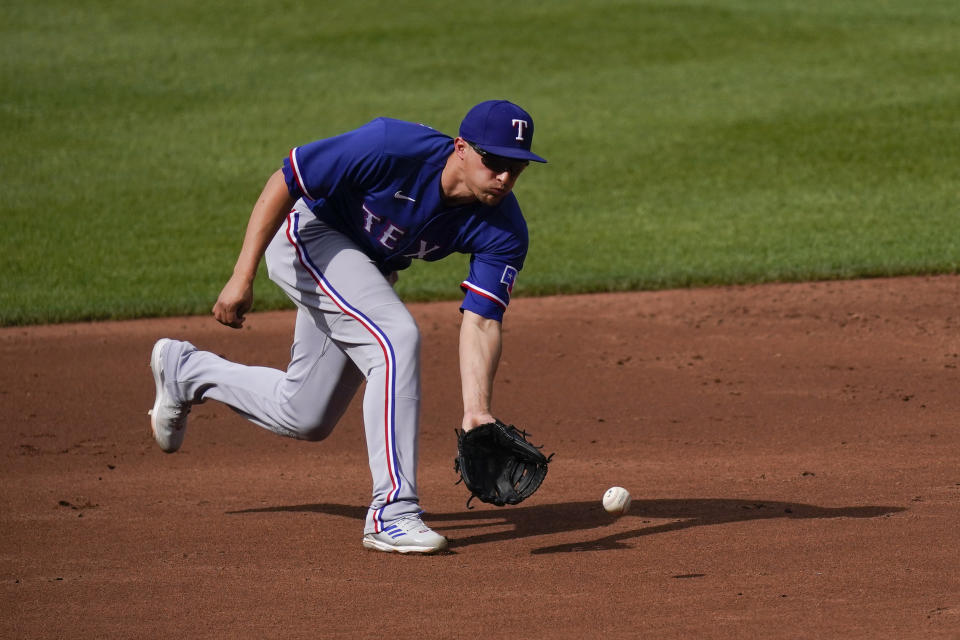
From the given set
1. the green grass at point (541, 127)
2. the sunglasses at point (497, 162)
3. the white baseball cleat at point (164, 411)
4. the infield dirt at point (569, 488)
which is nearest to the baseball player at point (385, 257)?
the sunglasses at point (497, 162)

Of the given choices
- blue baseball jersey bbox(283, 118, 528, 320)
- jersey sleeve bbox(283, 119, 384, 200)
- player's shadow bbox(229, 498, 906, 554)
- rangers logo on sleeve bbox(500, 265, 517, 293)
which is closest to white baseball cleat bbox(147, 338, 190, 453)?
player's shadow bbox(229, 498, 906, 554)

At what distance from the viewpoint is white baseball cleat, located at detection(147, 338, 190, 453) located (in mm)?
5562

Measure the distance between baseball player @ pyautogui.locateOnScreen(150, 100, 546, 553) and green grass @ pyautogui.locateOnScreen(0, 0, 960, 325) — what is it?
4.46m

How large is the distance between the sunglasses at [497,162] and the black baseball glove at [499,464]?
896 millimetres

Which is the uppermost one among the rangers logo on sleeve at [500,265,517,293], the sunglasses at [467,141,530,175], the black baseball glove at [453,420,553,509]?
the sunglasses at [467,141,530,175]

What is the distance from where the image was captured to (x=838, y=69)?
53.5 ft

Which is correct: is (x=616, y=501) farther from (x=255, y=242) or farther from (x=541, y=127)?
(x=541, y=127)

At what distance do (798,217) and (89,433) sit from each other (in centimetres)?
685

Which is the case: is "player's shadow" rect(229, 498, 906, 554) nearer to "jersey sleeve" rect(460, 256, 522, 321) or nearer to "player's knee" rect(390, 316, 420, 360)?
"player's knee" rect(390, 316, 420, 360)

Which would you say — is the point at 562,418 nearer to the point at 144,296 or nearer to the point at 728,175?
the point at 144,296

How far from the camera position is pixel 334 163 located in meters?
4.70

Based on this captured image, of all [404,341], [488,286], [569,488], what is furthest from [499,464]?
[569,488]

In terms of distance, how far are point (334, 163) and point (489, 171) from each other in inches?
22.3

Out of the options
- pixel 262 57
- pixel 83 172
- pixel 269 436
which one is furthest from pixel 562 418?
pixel 262 57
